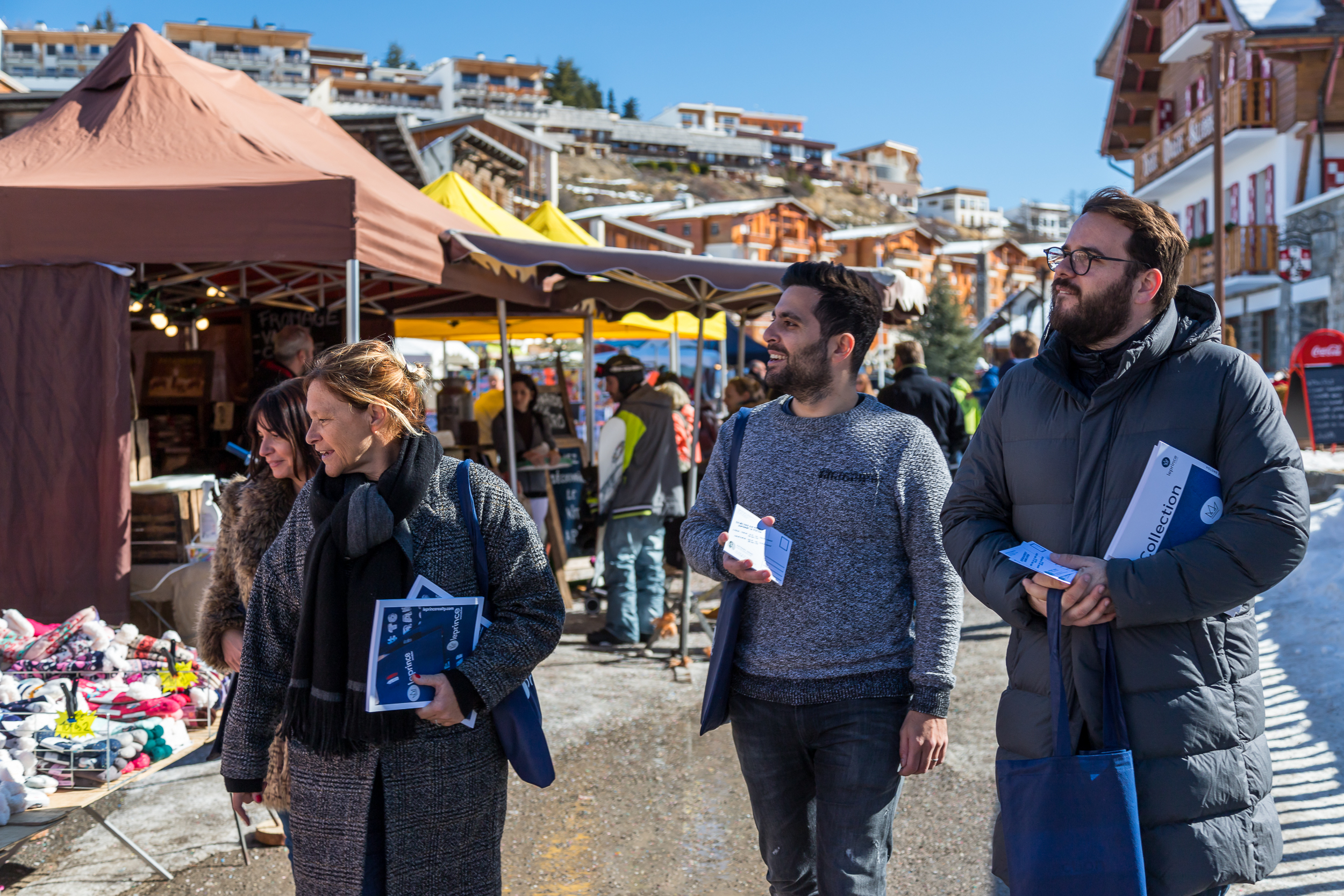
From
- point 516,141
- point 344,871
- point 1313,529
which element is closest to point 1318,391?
point 1313,529

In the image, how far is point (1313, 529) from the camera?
7.99 meters

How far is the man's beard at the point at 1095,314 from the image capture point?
6.48 ft

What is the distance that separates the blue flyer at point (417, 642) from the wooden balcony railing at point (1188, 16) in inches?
1063

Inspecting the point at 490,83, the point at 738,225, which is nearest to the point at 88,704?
the point at 738,225

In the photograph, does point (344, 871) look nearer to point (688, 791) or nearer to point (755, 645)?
point (755, 645)

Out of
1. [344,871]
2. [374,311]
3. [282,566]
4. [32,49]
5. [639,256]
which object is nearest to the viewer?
[344,871]

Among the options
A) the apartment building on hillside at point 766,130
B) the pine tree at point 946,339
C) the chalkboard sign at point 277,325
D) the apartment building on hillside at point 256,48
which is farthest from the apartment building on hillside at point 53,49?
the chalkboard sign at point 277,325

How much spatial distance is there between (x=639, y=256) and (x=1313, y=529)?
546 centimetres

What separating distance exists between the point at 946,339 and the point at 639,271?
45719 millimetres

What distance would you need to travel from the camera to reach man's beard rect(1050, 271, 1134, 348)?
1.98m

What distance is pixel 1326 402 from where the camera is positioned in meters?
12.8

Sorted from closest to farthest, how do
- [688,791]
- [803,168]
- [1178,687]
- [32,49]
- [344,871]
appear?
[1178,687]
[344,871]
[688,791]
[32,49]
[803,168]

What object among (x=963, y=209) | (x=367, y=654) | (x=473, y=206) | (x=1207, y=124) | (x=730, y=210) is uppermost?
(x=963, y=209)

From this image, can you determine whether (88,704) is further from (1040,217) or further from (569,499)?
(1040,217)
